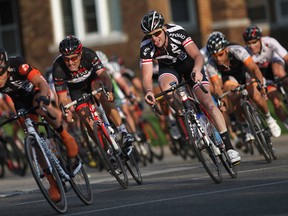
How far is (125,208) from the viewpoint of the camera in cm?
1162

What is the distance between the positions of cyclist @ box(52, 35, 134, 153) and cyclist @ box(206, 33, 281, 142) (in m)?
1.93

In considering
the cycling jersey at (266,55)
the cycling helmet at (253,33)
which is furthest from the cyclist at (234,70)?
the cycling helmet at (253,33)

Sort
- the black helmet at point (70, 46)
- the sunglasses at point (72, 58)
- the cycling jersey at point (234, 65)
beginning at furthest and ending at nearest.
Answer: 1. the cycling jersey at point (234, 65)
2. the sunglasses at point (72, 58)
3. the black helmet at point (70, 46)

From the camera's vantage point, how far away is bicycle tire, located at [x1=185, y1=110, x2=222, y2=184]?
1298cm

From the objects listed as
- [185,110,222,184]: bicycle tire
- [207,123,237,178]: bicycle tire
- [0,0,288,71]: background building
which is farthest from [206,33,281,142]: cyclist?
[0,0,288,71]: background building

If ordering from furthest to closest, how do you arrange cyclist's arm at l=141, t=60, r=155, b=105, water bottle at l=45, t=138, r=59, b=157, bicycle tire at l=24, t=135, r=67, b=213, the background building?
1. the background building
2. cyclist's arm at l=141, t=60, r=155, b=105
3. water bottle at l=45, t=138, r=59, b=157
4. bicycle tire at l=24, t=135, r=67, b=213

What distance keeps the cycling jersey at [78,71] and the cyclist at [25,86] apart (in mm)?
1302

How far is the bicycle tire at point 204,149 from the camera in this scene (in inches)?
511

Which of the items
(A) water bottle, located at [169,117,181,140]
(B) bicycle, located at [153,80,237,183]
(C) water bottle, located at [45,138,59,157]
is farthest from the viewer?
(A) water bottle, located at [169,117,181,140]

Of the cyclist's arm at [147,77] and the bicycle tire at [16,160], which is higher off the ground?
the cyclist's arm at [147,77]

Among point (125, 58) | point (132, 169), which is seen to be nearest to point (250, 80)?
point (132, 169)

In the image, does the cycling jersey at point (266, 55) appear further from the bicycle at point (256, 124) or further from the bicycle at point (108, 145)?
the bicycle at point (108, 145)

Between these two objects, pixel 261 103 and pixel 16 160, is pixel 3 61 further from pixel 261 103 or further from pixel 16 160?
pixel 16 160

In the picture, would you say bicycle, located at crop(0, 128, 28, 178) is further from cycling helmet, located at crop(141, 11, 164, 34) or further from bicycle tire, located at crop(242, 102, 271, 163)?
cycling helmet, located at crop(141, 11, 164, 34)
